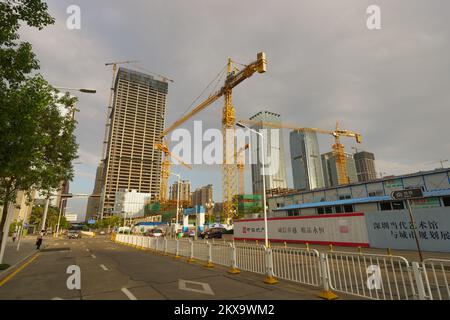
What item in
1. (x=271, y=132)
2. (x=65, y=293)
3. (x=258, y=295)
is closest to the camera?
(x=258, y=295)

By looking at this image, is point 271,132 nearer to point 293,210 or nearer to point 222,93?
point 222,93

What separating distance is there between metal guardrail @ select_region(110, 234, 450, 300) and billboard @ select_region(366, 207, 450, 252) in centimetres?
A: 482

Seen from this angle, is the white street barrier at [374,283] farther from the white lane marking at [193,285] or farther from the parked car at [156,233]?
the parked car at [156,233]

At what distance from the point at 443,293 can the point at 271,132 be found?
156 m

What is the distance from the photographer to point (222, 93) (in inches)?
2464

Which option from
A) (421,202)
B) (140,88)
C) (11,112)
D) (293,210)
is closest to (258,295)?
(11,112)

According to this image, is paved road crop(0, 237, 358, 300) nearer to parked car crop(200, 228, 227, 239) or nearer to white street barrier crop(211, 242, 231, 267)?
white street barrier crop(211, 242, 231, 267)

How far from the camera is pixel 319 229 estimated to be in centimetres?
2381

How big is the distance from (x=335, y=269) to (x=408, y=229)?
11162 millimetres

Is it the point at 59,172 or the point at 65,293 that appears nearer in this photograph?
the point at 65,293

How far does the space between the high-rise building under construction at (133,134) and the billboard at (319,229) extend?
146765 mm

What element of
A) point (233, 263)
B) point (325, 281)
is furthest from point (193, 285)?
point (325, 281)

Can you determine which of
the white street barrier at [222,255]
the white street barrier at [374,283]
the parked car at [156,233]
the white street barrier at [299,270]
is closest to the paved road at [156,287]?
the white street barrier at [299,270]

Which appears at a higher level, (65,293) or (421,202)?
(421,202)
